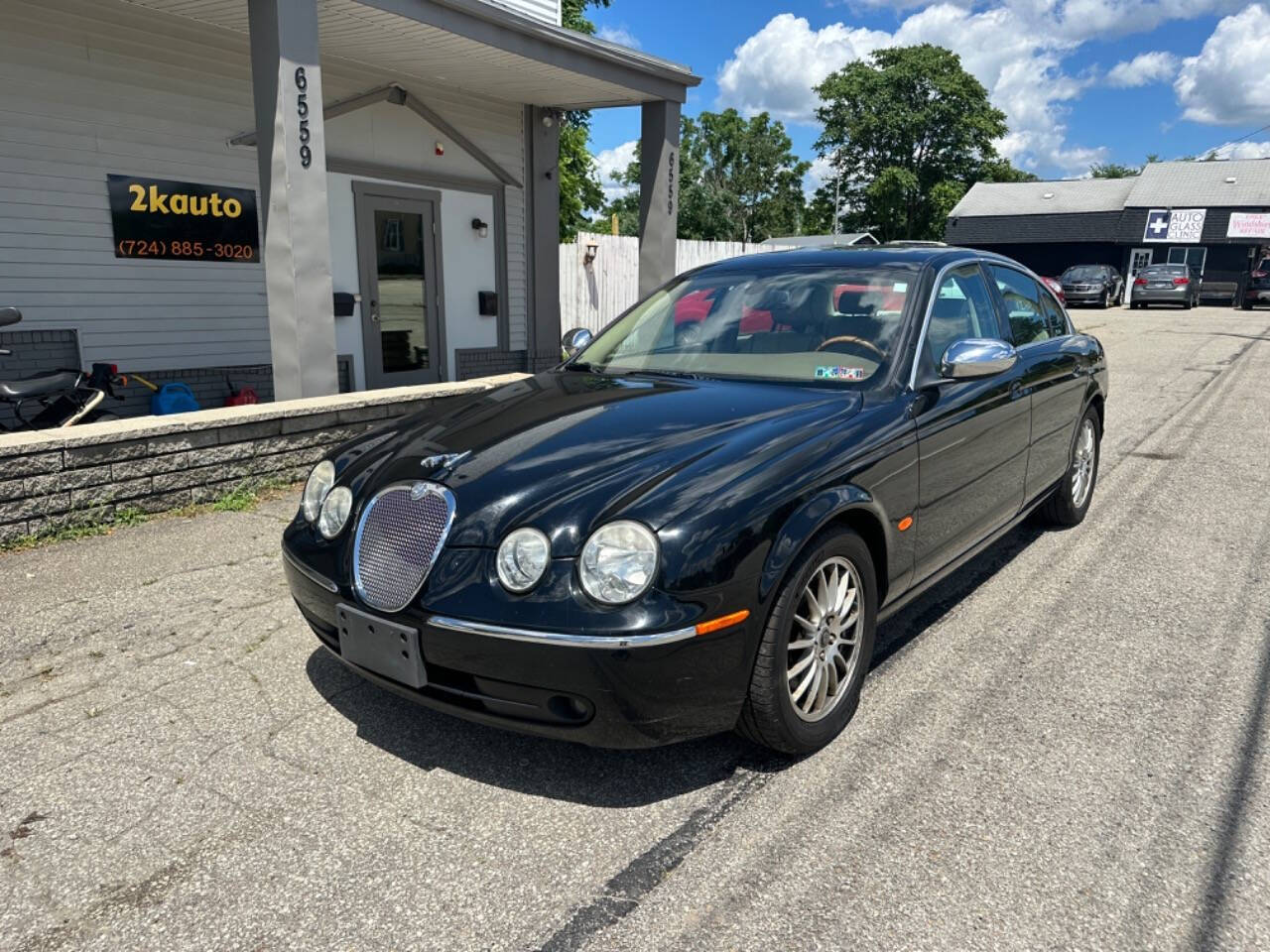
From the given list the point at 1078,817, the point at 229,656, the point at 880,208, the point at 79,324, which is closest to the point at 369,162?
the point at 79,324

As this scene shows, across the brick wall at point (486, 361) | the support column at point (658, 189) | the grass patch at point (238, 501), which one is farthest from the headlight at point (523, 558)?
the brick wall at point (486, 361)

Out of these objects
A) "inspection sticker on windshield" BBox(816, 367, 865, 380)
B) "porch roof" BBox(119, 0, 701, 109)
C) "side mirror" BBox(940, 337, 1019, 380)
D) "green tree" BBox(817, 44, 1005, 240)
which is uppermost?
"green tree" BBox(817, 44, 1005, 240)

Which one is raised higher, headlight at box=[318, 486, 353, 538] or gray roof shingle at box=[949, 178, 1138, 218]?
gray roof shingle at box=[949, 178, 1138, 218]

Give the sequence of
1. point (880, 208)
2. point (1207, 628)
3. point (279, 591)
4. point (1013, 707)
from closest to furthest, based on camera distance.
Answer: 1. point (1013, 707)
2. point (1207, 628)
3. point (279, 591)
4. point (880, 208)

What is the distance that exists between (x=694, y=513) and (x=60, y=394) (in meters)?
5.43

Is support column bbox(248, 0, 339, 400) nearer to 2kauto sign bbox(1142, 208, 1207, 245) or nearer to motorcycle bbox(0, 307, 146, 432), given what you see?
motorcycle bbox(0, 307, 146, 432)

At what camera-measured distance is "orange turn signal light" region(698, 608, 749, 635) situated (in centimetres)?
247

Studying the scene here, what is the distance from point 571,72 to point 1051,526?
21.7ft

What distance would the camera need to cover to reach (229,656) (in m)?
3.72

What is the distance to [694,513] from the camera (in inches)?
99.9

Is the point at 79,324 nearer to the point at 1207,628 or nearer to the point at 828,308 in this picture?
the point at 828,308

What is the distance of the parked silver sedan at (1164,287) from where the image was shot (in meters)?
29.9

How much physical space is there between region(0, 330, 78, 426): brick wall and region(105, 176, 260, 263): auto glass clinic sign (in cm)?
89

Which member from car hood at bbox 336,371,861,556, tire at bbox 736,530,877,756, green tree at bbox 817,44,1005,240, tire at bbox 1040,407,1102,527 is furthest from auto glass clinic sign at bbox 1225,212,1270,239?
tire at bbox 736,530,877,756
